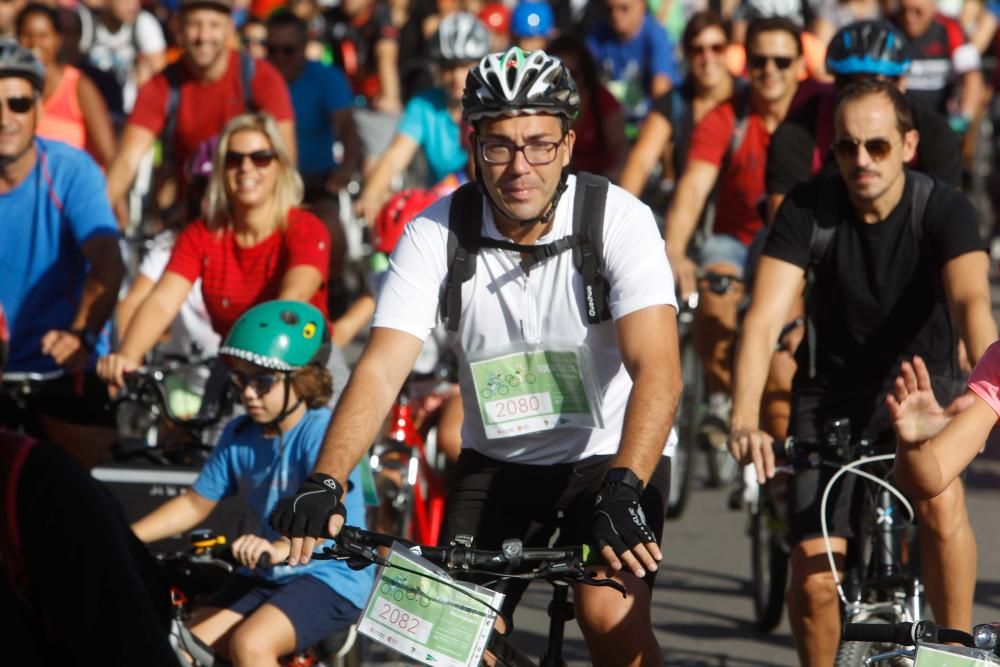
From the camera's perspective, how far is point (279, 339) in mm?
5863

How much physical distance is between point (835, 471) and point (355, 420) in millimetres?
1706

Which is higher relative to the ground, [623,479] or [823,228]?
[823,228]

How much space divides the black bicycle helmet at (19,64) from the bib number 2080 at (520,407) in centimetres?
316

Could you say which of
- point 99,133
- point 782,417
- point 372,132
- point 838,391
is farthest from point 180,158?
point 372,132

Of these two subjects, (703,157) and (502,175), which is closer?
(502,175)

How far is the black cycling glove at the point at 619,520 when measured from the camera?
396 cm

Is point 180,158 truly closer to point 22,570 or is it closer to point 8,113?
point 8,113

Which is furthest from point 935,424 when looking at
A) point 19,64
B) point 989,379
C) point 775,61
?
point 775,61

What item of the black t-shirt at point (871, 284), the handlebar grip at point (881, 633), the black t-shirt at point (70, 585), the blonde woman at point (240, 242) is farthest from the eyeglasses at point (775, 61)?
the black t-shirt at point (70, 585)

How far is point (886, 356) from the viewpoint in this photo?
5.70 metres

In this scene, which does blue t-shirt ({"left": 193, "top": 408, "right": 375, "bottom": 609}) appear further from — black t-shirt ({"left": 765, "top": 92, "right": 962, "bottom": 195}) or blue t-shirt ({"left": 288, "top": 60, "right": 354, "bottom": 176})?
blue t-shirt ({"left": 288, "top": 60, "right": 354, "bottom": 176})

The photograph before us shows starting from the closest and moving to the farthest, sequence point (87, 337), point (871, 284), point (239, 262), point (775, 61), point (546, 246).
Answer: point (546, 246) < point (871, 284) < point (87, 337) < point (239, 262) < point (775, 61)

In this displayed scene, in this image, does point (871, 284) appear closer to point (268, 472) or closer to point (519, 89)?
point (519, 89)

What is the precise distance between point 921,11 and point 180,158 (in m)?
6.09
